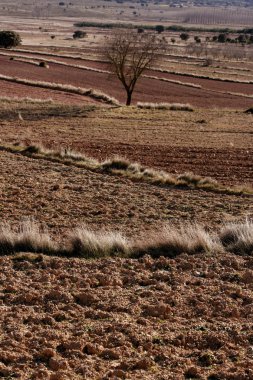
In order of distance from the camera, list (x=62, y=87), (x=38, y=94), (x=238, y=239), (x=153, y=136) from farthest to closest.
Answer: (x=62, y=87) → (x=38, y=94) → (x=153, y=136) → (x=238, y=239)

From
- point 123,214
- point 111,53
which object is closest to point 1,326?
point 123,214

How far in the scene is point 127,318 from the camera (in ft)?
27.5

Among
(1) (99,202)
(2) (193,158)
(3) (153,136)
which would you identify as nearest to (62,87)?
(3) (153,136)

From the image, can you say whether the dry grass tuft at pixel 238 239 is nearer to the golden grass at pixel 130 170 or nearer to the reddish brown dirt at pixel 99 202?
the reddish brown dirt at pixel 99 202

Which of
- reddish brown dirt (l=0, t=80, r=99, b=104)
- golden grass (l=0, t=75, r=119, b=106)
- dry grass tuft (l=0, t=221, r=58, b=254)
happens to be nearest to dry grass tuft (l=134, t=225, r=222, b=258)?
dry grass tuft (l=0, t=221, r=58, b=254)

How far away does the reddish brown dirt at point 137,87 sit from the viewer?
200 feet

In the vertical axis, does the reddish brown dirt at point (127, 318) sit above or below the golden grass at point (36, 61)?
above

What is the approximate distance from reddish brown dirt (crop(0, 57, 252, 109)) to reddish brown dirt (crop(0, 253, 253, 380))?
47.7 meters

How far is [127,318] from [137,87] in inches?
2352

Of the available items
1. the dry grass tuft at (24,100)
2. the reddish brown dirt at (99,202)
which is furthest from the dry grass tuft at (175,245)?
the dry grass tuft at (24,100)

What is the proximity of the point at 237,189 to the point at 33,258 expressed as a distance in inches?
458

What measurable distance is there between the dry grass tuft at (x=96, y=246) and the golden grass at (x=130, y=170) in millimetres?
9853

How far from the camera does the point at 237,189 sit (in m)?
21.3

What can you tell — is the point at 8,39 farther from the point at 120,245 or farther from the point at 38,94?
the point at 120,245
